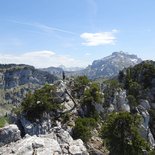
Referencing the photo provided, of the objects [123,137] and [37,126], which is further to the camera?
[37,126]

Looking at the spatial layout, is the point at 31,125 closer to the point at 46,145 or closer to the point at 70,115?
the point at 70,115

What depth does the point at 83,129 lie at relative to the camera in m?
90.6

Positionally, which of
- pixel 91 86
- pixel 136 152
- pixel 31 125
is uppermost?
pixel 91 86

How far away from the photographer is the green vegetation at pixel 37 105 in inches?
3915

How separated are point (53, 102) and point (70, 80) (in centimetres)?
2291

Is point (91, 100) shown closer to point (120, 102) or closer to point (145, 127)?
point (120, 102)

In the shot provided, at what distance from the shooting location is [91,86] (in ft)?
392

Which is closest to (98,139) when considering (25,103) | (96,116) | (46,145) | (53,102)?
(96,116)

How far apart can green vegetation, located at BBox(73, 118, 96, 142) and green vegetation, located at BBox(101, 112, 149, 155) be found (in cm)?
520

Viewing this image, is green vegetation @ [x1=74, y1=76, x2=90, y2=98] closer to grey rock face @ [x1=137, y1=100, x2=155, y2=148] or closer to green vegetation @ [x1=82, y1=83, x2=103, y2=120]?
green vegetation @ [x1=82, y1=83, x2=103, y2=120]

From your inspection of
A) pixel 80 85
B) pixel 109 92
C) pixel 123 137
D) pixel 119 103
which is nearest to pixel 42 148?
pixel 123 137

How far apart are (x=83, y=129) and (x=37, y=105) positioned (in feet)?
63.2

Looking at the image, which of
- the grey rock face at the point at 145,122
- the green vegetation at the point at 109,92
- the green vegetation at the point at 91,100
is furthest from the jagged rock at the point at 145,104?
the green vegetation at the point at 91,100

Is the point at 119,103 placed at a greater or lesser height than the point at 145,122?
greater
